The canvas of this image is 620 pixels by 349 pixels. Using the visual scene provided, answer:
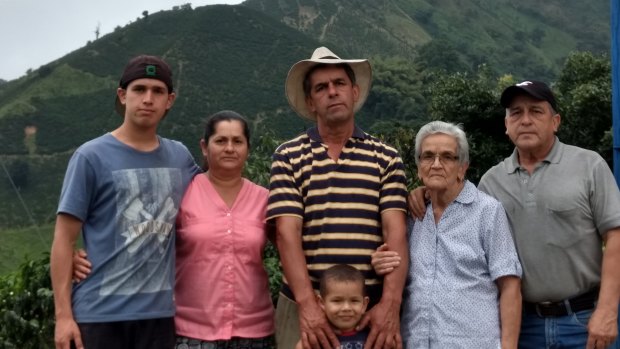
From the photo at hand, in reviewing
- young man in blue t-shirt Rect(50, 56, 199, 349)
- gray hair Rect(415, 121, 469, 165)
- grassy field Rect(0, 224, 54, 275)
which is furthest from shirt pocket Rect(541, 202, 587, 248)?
grassy field Rect(0, 224, 54, 275)

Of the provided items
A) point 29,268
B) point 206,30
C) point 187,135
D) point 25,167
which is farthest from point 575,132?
point 206,30

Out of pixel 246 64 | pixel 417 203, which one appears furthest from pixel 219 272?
pixel 246 64

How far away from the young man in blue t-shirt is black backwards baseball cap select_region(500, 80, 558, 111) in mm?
1449

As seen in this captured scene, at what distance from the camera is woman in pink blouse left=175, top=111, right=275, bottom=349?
3.04 metres

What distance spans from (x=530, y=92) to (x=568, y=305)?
0.88 m

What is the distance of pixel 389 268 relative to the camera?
2.92 metres

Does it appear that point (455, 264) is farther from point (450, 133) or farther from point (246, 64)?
point (246, 64)

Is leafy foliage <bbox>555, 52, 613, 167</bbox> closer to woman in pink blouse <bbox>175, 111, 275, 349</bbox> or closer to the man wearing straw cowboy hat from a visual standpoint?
the man wearing straw cowboy hat

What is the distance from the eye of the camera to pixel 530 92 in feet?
10.2

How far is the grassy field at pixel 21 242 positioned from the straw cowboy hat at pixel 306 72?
25.1m

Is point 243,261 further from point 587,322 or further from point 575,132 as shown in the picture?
point 575,132

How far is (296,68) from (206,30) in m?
54.3

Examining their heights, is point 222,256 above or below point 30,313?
above

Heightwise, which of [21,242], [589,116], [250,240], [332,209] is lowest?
[250,240]
